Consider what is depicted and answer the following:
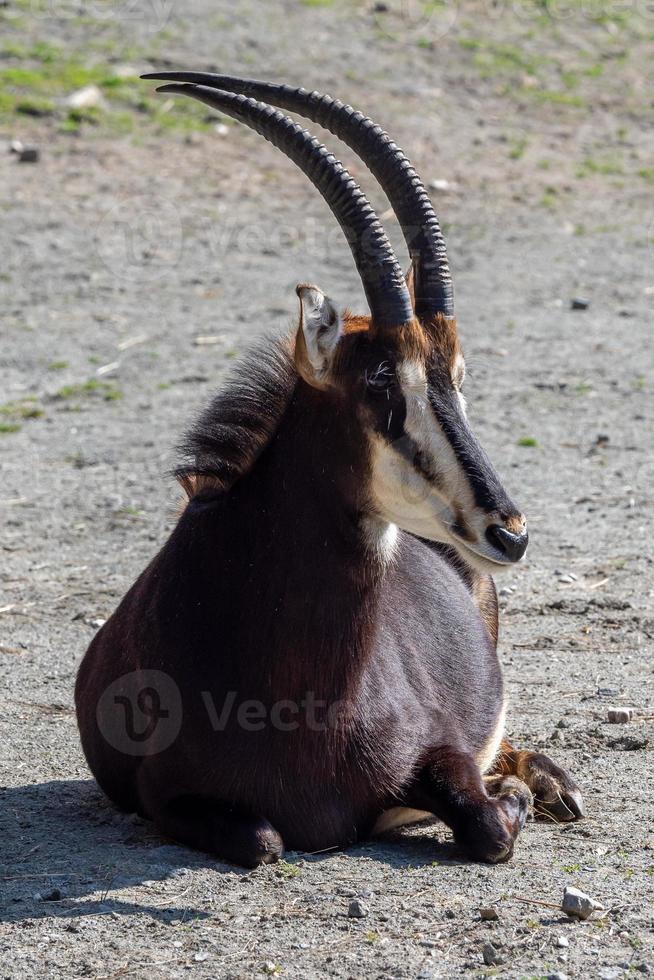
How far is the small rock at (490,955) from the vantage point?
4.82 metres

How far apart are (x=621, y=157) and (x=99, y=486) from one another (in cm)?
1072

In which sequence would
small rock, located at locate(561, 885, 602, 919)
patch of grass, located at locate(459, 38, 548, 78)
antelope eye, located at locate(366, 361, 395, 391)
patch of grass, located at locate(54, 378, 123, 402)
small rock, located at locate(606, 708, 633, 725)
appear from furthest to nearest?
patch of grass, located at locate(459, 38, 548, 78) → patch of grass, located at locate(54, 378, 123, 402) → small rock, located at locate(606, 708, 633, 725) → antelope eye, located at locate(366, 361, 395, 391) → small rock, located at locate(561, 885, 602, 919)

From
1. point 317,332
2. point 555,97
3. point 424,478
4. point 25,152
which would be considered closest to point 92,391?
point 25,152

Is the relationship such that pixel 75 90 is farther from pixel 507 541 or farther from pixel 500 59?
pixel 507 541

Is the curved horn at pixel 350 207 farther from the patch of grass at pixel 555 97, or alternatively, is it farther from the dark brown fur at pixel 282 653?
the patch of grass at pixel 555 97

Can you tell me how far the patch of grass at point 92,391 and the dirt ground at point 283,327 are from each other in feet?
0.10

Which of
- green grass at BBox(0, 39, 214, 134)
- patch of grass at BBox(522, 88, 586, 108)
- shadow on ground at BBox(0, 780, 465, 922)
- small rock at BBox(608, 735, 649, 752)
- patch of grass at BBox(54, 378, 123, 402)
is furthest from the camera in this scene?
patch of grass at BBox(522, 88, 586, 108)

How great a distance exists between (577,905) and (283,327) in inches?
327

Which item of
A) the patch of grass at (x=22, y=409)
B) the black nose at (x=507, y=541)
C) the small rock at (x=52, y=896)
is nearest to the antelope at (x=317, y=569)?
the black nose at (x=507, y=541)

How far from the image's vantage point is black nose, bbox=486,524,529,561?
17.0 feet

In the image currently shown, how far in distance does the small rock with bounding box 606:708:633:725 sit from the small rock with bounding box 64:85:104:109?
12.7 m

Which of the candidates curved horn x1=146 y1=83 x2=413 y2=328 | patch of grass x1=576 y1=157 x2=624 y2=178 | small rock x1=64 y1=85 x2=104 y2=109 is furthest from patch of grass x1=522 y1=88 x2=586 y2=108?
curved horn x1=146 y1=83 x2=413 y2=328

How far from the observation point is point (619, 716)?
713cm

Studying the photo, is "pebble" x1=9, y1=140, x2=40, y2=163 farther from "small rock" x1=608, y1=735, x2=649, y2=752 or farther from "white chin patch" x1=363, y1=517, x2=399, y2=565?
"white chin patch" x1=363, y1=517, x2=399, y2=565
